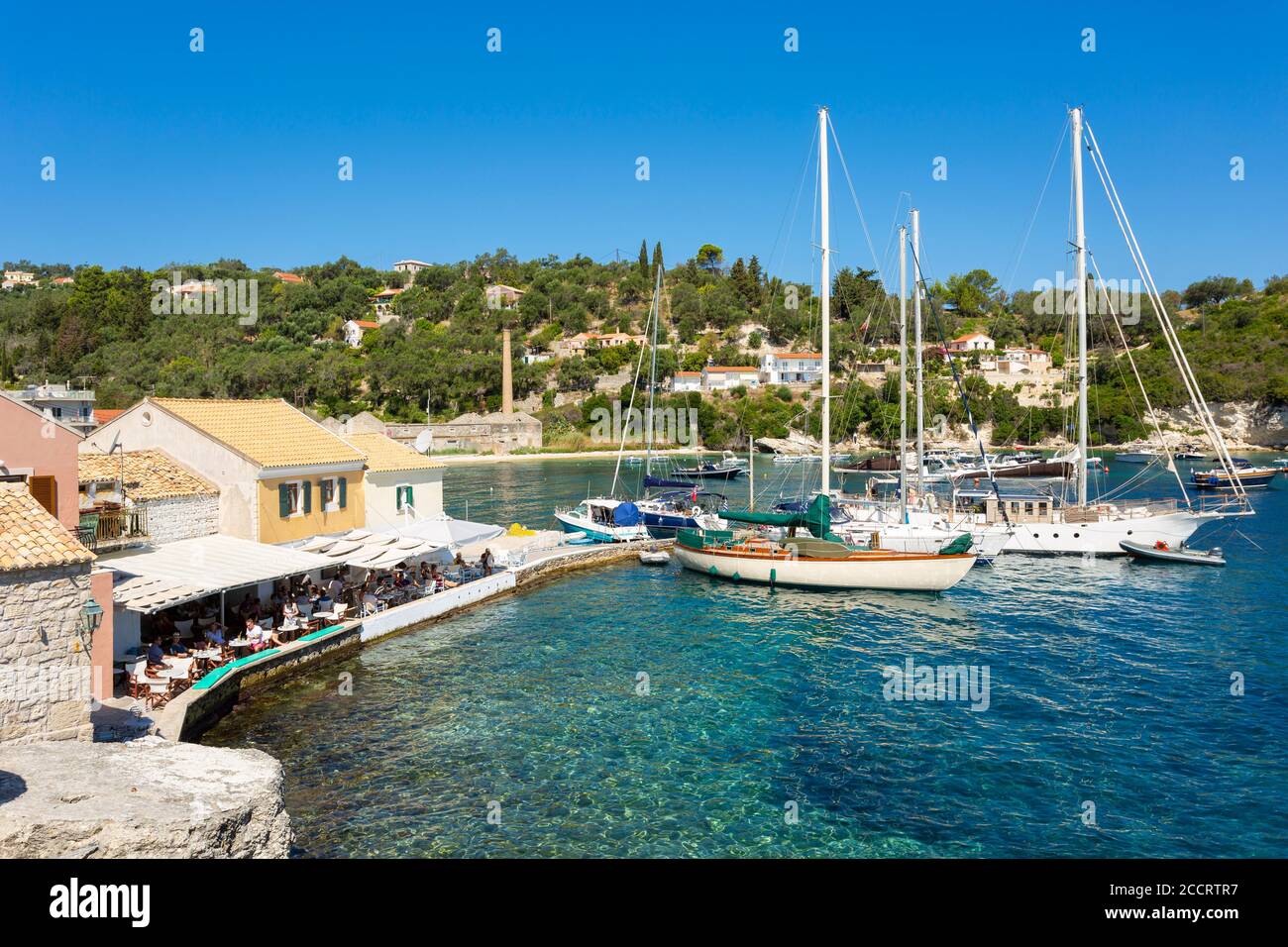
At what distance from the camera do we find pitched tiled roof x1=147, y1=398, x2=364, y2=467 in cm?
2378

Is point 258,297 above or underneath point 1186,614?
above

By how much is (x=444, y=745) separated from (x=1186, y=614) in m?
24.3

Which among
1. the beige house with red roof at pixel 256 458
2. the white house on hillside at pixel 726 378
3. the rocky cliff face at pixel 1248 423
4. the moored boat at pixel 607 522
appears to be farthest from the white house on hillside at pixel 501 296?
the beige house with red roof at pixel 256 458

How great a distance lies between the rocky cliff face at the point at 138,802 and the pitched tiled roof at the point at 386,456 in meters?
18.6

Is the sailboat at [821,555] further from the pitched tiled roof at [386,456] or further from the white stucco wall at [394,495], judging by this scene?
the pitched tiled roof at [386,456]

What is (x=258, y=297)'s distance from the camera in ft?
525

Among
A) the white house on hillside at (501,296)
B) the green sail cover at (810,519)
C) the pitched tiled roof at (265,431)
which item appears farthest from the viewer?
the white house on hillside at (501,296)

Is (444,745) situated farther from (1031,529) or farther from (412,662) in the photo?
(1031,529)

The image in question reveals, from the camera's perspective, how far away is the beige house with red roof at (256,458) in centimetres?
2317

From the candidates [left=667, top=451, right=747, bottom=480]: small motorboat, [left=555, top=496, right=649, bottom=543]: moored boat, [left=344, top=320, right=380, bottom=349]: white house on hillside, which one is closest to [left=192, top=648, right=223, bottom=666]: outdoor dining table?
[left=555, top=496, right=649, bottom=543]: moored boat

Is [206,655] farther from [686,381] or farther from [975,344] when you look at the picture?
[975,344]
